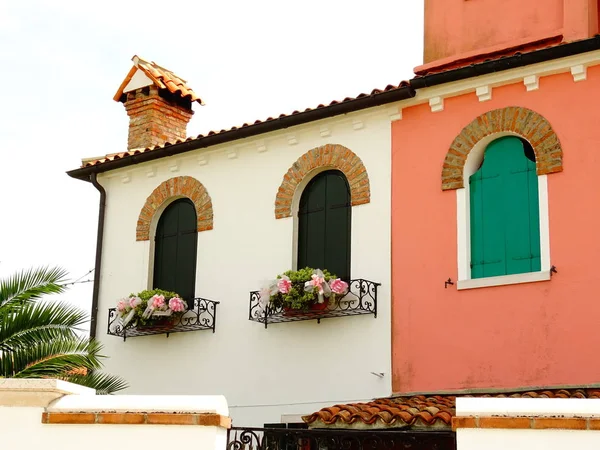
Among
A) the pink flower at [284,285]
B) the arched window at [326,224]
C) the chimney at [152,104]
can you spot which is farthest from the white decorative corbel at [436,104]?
the chimney at [152,104]

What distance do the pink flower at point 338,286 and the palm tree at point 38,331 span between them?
3166mm

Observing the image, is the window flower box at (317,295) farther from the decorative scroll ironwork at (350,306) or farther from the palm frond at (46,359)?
the palm frond at (46,359)

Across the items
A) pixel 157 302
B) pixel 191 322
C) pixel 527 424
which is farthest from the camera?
pixel 191 322

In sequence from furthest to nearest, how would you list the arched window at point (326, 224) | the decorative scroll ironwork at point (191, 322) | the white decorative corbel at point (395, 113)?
1. the decorative scroll ironwork at point (191, 322)
2. the arched window at point (326, 224)
3. the white decorative corbel at point (395, 113)

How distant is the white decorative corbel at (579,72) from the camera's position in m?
12.1

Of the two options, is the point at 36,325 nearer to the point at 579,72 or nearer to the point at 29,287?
the point at 29,287

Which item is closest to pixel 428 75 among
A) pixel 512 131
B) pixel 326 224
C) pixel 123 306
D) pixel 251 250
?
pixel 512 131

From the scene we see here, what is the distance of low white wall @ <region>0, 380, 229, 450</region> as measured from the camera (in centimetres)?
800

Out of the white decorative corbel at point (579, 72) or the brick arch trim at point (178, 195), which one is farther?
the brick arch trim at point (178, 195)

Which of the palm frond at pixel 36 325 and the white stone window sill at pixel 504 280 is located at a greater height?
the white stone window sill at pixel 504 280

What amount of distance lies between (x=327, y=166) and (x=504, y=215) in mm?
2748

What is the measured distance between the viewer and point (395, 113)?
1349 centimetres

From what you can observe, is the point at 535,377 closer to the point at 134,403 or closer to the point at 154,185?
the point at 134,403

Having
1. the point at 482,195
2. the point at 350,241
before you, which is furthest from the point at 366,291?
the point at 482,195
